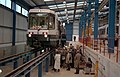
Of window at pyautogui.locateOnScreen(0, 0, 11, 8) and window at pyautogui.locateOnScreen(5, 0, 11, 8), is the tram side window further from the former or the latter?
window at pyautogui.locateOnScreen(5, 0, 11, 8)

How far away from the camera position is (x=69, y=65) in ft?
56.6

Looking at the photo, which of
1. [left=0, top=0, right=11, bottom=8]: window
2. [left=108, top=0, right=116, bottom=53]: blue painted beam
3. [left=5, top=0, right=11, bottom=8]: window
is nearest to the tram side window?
[left=108, top=0, right=116, bottom=53]: blue painted beam

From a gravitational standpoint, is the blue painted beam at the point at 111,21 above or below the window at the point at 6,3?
below

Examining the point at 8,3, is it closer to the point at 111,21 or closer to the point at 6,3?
the point at 6,3

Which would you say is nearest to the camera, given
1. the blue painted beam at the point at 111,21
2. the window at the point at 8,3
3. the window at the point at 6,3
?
the blue painted beam at the point at 111,21

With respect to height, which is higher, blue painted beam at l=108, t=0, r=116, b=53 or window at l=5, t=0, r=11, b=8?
window at l=5, t=0, r=11, b=8

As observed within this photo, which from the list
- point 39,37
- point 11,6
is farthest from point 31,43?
point 11,6

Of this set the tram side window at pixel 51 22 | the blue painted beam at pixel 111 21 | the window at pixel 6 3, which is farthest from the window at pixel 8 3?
the blue painted beam at pixel 111 21

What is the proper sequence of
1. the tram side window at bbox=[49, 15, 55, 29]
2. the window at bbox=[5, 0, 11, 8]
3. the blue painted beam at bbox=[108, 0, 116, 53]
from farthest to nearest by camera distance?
1. the window at bbox=[5, 0, 11, 8]
2. the tram side window at bbox=[49, 15, 55, 29]
3. the blue painted beam at bbox=[108, 0, 116, 53]

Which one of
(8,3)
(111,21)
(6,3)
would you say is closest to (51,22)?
(111,21)

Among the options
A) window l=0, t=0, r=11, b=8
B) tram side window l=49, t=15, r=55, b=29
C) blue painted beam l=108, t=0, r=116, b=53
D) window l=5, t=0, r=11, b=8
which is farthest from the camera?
window l=5, t=0, r=11, b=8

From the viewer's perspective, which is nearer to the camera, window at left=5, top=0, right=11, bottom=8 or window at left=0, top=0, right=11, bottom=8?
window at left=0, top=0, right=11, bottom=8

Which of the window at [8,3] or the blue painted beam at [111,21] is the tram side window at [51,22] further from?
the window at [8,3]

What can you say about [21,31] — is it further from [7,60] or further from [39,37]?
[7,60]
